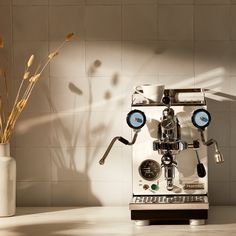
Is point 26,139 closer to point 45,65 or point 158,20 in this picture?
point 45,65

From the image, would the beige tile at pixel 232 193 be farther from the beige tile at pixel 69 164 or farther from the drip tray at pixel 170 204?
the beige tile at pixel 69 164

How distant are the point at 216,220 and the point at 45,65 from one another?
→ 3.18ft

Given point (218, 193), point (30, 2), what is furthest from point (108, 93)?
point (218, 193)

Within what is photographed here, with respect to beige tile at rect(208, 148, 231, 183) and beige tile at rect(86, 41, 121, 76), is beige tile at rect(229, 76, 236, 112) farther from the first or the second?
beige tile at rect(86, 41, 121, 76)

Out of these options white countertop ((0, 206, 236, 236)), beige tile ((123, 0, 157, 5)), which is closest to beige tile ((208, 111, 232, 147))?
white countertop ((0, 206, 236, 236))

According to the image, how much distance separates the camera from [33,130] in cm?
281

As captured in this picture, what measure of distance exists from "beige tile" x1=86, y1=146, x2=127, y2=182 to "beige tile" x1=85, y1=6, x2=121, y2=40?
18.8 inches

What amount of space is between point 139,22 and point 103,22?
152 mm

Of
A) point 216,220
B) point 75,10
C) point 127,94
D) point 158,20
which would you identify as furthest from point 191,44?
point 216,220

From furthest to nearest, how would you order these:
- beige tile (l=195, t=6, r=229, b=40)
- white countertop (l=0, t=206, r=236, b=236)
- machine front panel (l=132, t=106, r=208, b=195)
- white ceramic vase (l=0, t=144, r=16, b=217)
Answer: beige tile (l=195, t=6, r=229, b=40) < white ceramic vase (l=0, t=144, r=16, b=217) < machine front panel (l=132, t=106, r=208, b=195) < white countertop (l=0, t=206, r=236, b=236)

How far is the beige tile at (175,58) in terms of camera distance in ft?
9.04

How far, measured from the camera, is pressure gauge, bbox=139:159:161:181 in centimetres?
245

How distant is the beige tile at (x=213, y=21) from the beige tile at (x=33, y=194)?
0.94m

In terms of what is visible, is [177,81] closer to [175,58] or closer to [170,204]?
[175,58]
